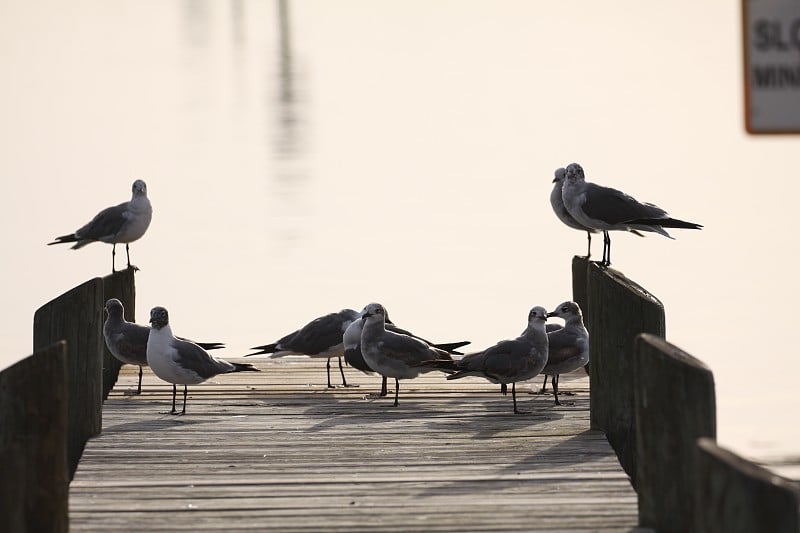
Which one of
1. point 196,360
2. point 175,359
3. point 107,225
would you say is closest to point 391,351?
point 196,360

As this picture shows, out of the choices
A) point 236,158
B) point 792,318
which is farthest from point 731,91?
point 792,318

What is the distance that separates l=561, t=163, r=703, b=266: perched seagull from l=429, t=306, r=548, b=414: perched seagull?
4.35ft

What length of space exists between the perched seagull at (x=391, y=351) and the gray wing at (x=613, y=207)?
71.7 inches

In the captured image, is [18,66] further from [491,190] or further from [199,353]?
[199,353]

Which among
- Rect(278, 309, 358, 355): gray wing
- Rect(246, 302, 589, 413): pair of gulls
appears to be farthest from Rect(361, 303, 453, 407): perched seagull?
Rect(278, 309, 358, 355): gray wing

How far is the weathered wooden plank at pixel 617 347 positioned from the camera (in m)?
8.66

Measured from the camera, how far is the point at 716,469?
18.2ft

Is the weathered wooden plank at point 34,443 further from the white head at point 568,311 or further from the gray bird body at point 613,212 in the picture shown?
the gray bird body at point 613,212

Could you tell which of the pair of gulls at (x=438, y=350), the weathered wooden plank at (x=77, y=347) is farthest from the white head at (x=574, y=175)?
the weathered wooden plank at (x=77, y=347)

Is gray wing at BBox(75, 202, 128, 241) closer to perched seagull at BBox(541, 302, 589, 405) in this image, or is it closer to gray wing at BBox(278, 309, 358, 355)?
gray wing at BBox(278, 309, 358, 355)

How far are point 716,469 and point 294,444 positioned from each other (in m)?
3.81

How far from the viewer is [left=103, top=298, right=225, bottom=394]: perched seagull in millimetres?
10703

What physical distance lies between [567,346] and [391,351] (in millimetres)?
1201

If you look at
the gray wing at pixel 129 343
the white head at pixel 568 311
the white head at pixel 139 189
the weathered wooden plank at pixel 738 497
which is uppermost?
the white head at pixel 139 189
